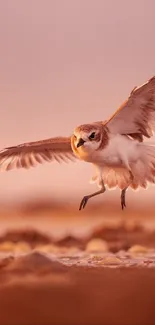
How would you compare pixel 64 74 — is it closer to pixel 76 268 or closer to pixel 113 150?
pixel 113 150

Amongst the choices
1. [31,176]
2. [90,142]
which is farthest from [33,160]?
[90,142]

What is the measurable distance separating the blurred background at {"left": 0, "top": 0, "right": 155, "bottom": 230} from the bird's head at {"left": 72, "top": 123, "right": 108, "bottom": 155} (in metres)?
0.05

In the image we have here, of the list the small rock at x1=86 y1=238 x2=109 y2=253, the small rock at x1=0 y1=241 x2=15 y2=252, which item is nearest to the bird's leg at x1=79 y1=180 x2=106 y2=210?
the small rock at x1=86 y1=238 x2=109 y2=253

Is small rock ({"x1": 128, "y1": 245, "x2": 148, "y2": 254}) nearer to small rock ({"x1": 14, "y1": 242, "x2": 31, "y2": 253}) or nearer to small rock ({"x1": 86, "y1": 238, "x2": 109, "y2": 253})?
small rock ({"x1": 86, "y1": 238, "x2": 109, "y2": 253})

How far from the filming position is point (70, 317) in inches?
49.2

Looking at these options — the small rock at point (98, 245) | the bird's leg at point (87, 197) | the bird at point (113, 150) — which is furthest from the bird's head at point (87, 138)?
the small rock at point (98, 245)

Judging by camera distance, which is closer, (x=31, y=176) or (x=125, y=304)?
(x=125, y=304)

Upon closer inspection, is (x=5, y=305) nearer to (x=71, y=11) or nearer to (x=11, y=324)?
(x=11, y=324)

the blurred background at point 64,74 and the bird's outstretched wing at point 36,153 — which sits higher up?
the blurred background at point 64,74

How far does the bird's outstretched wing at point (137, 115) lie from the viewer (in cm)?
132

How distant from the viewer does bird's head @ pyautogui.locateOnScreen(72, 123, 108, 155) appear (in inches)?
51.9

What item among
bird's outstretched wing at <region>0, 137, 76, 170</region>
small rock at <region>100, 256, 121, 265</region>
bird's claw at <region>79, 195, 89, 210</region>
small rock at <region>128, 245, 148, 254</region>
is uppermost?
bird's outstretched wing at <region>0, 137, 76, 170</region>

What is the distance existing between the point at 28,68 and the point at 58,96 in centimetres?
12

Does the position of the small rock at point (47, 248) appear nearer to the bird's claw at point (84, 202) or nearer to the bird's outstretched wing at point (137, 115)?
the bird's claw at point (84, 202)
